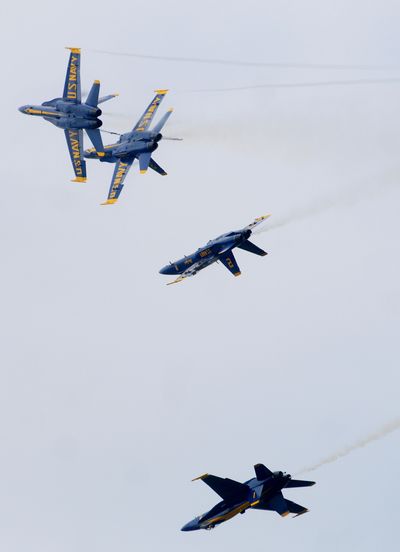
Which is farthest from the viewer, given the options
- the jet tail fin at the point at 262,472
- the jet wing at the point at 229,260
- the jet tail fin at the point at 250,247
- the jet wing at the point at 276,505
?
the jet wing at the point at 229,260

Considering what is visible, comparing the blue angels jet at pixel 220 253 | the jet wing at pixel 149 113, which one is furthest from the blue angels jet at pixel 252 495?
the jet wing at pixel 149 113

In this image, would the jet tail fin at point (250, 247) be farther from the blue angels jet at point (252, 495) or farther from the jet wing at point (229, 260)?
the blue angels jet at point (252, 495)

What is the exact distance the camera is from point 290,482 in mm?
109938

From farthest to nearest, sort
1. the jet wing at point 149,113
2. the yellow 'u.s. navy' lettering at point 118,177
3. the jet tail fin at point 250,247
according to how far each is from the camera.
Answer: the jet wing at point 149,113, the yellow 'u.s. navy' lettering at point 118,177, the jet tail fin at point 250,247

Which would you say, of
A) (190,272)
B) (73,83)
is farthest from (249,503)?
(73,83)

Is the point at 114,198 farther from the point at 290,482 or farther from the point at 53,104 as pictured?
the point at 290,482

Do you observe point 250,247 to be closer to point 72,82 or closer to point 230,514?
point 72,82

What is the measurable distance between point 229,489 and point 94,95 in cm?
3205

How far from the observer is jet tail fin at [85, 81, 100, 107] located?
121062 millimetres

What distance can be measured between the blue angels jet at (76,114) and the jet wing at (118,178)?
212cm

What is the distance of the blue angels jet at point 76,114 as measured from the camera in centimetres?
12175

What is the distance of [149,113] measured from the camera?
12612 cm

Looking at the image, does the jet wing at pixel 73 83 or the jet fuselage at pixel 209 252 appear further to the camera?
the jet wing at pixel 73 83

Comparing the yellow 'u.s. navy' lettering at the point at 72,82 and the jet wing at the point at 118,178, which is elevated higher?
the yellow 'u.s. navy' lettering at the point at 72,82
